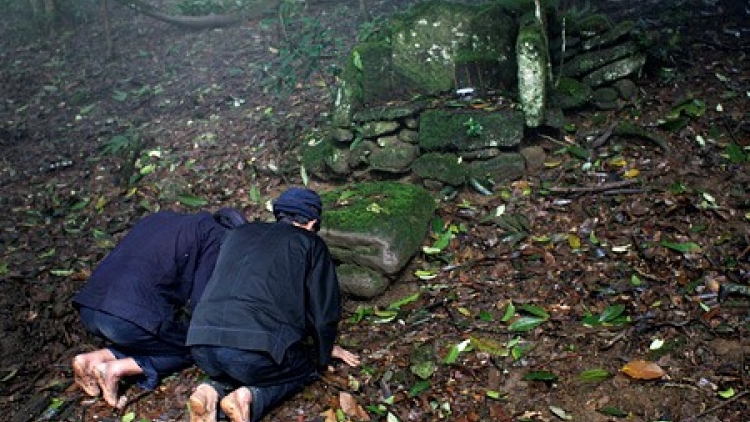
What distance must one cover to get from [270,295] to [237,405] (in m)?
0.73

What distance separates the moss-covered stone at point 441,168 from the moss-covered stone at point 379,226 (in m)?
0.49

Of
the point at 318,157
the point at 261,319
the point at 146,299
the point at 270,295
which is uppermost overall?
the point at 270,295

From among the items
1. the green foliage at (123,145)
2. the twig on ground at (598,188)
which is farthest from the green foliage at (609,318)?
the green foliage at (123,145)

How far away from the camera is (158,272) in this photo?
187 inches

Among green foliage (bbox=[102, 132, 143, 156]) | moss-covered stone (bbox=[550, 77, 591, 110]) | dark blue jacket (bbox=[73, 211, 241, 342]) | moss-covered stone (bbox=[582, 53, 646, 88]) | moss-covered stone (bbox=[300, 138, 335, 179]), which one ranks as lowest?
green foliage (bbox=[102, 132, 143, 156])

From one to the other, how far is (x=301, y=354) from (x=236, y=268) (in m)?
0.76

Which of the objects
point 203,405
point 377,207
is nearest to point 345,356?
point 203,405

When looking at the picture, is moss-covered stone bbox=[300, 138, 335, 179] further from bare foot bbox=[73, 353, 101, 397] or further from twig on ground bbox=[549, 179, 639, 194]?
bare foot bbox=[73, 353, 101, 397]

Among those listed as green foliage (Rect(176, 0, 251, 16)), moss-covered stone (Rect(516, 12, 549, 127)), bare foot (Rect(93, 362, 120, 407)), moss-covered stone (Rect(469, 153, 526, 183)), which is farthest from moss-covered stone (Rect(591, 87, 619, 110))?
green foliage (Rect(176, 0, 251, 16))

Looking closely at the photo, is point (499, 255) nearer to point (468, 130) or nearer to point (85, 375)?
point (468, 130)

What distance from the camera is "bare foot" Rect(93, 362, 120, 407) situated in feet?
15.3

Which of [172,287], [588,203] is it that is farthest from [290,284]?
[588,203]

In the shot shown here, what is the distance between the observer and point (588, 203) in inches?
238

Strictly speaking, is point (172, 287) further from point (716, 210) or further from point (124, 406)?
point (716, 210)
